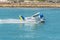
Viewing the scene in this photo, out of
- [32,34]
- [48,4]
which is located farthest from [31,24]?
[48,4]

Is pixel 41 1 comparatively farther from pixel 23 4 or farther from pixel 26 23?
pixel 26 23

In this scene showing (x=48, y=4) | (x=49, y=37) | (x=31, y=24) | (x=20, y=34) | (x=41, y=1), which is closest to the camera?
(x=49, y=37)

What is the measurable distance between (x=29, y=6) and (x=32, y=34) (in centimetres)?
8886

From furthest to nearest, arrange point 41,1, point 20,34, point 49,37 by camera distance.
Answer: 1. point 41,1
2. point 20,34
3. point 49,37

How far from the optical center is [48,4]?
438 ft

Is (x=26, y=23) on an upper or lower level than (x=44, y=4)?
upper

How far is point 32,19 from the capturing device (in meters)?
60.6

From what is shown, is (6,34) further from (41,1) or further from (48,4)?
(41,1)

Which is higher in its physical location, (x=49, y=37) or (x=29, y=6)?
(x=49, y=37)

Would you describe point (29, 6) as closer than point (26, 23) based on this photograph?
No

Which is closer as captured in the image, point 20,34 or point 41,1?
point 20,34

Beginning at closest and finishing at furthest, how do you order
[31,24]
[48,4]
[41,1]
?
1. [31,24]
2. [48,4]
3. [41,1]

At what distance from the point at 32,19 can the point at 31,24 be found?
119 centimetres

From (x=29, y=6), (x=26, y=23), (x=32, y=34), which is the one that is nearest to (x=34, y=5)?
(x=29, y=6)
